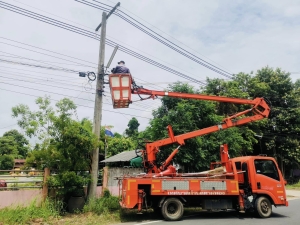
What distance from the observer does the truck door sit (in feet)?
33.1

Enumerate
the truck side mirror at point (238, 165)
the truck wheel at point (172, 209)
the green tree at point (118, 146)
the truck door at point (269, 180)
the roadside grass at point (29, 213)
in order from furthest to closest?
the green tree at point (118, 146), the truck side mirror at point (238, 165), the truck door at point (269, 180), the truck wheel at point (172, 209), the roadside grass at point (29, 213)

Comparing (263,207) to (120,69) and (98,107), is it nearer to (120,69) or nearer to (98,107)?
(120,69)

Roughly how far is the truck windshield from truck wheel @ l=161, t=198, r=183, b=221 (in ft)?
11.4

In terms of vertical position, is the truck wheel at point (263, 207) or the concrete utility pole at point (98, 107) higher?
the concrete utility pole at point (98, 107)

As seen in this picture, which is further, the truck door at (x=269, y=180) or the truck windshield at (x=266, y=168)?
the truck windshield at (x=266, y=168)

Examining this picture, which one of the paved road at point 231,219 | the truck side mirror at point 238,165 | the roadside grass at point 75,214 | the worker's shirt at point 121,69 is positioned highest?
the worker's shirt at point 121,69

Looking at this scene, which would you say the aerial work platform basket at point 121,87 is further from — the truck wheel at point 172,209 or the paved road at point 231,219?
the paved road at point 231,219

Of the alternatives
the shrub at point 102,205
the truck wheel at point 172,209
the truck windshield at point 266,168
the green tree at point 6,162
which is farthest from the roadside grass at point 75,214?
the green tree at point 6,162

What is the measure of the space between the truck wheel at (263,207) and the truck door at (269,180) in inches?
12.2

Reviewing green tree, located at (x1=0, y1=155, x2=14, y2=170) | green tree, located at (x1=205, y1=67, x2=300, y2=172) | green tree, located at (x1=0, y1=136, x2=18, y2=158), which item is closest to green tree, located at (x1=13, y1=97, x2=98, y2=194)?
green tree, located at (x1=205, y1=67, x2=300, y2=172)

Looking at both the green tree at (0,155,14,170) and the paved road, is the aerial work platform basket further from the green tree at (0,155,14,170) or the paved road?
the green tree at (0,155,14,170)

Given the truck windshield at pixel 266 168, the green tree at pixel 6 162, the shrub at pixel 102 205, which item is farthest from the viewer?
the green tree at pixel 6 162

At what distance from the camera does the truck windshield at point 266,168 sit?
10352mm

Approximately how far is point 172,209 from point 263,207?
3557 mm
